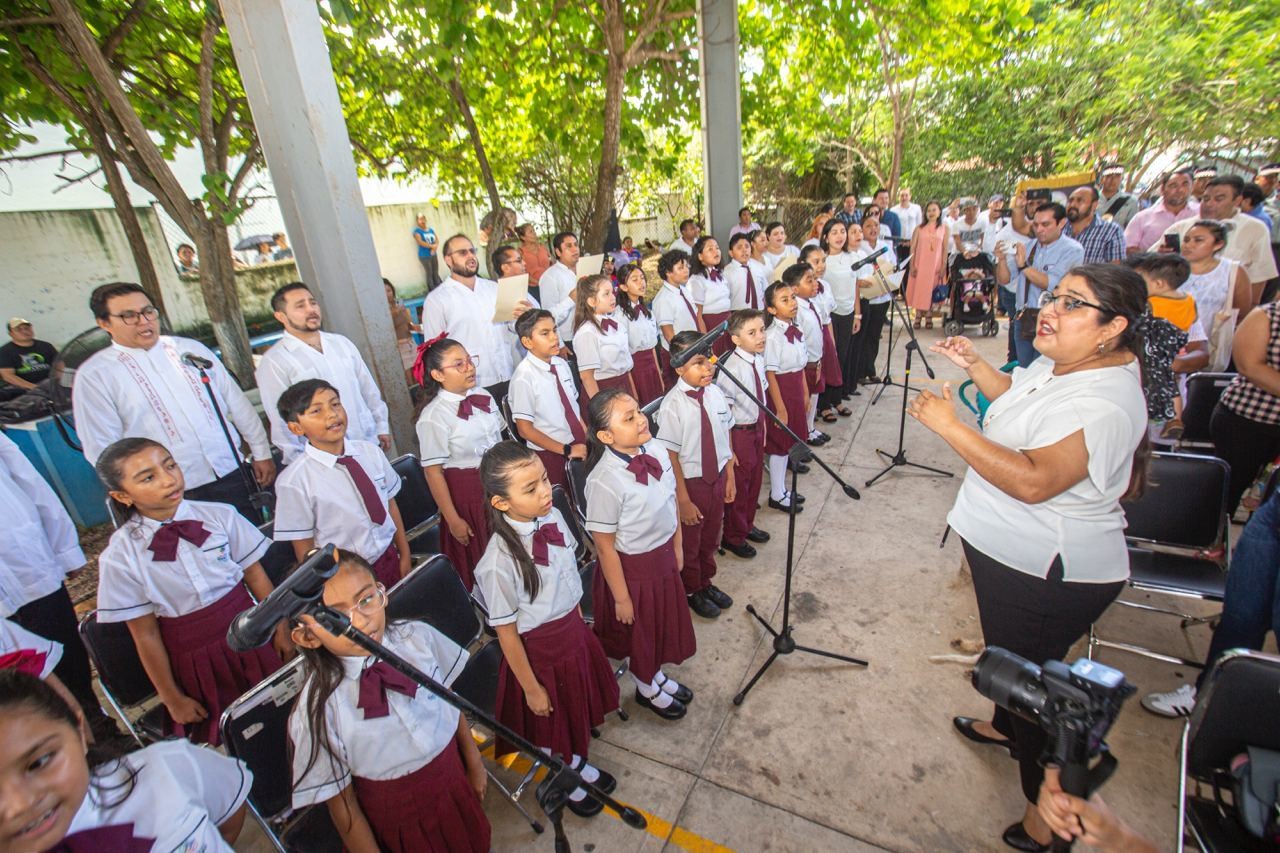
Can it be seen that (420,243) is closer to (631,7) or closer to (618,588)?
(631,7)

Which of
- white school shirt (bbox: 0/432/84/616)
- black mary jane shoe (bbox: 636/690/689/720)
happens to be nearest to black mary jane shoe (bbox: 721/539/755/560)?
black mary jane shoe (bbox: 636/690/689/720)

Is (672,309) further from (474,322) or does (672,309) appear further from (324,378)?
(324,378)

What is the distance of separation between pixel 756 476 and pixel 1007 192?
1596cm

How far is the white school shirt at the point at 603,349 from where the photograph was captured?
4348 millimetres

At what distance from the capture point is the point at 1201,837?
1589 mm

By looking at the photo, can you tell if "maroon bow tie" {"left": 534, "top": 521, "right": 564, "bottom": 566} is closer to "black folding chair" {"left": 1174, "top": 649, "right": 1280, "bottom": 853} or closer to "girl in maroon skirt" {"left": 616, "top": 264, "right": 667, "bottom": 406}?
"black folding chair" {"left": 1174, "top": 649, "right": 1280, "bottom": 853}

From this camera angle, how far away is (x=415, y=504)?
133 inches

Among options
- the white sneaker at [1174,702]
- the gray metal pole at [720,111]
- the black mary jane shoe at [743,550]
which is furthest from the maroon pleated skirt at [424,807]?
the gray metal pole at [720,111]

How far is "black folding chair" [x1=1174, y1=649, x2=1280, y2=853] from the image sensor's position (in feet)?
5.13

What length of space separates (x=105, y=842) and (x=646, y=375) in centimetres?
445

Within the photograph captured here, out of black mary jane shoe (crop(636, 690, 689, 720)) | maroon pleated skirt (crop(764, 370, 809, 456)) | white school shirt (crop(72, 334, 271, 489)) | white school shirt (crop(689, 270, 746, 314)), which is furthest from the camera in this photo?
white school shirt (crop(689, 270, 746, 314))

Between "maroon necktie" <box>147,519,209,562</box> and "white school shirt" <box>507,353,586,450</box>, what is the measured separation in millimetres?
1638

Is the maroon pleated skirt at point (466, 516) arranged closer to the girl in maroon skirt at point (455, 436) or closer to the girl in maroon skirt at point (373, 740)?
the girl in maroon skirt at point (455, 436)

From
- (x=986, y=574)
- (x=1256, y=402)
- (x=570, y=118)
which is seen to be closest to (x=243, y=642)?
(x=986, y=574)
